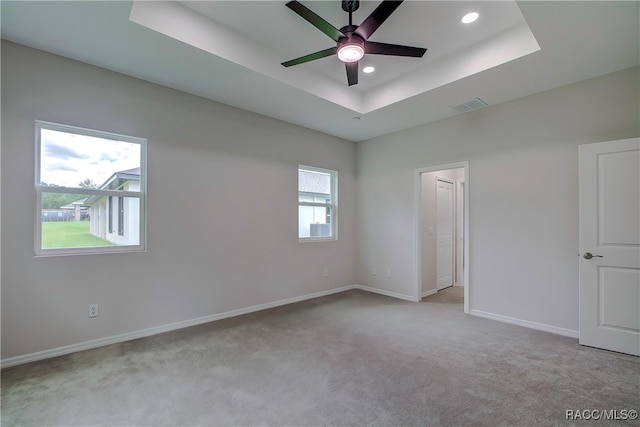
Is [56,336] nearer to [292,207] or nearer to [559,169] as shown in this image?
[292,207]

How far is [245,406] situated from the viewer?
2.03 metres

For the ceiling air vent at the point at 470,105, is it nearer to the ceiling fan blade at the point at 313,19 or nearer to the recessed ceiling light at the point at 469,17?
the recessed ceiling light at the point at 469,17

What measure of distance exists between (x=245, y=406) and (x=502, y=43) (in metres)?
3.83

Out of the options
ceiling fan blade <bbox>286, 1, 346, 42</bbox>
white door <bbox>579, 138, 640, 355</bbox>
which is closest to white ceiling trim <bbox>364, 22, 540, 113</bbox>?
white door <bbox>579, 138, 640, 355</bbox>

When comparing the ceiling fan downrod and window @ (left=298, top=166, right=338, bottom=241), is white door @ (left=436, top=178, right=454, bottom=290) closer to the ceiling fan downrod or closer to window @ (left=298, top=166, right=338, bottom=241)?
window @ (left=298, top=166, right=338, bottom=241)

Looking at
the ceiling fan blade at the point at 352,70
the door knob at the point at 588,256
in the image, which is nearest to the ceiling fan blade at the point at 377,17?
the ceiling fan blade at the point at 352,70

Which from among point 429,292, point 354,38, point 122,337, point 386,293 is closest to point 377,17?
point 354,38

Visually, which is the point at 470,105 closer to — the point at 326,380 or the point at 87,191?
the point at 326,380

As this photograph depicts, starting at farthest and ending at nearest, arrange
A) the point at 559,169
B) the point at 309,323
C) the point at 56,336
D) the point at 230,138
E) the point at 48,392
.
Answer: the point at 230,138, the point at 309,323, the point at 559,169, the point at 56,336, the point at 48,392

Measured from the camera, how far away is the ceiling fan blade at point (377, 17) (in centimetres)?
193

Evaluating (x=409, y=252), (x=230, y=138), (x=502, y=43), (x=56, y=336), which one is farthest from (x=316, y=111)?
(x=56, y=336)

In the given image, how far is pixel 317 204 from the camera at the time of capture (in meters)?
5.10

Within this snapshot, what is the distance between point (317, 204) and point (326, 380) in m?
3.12

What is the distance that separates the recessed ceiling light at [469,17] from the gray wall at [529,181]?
1507 mm
